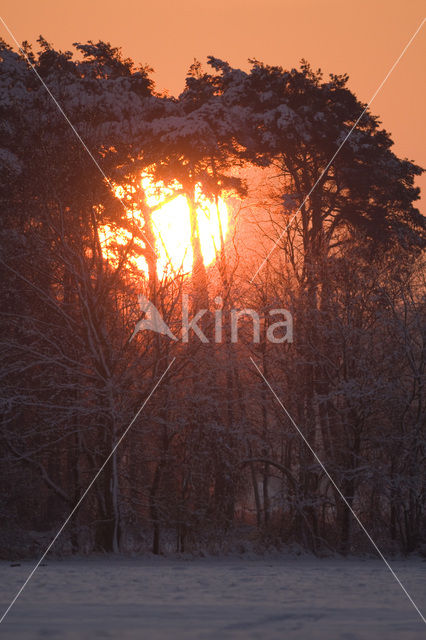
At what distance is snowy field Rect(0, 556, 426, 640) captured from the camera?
22.4 ft

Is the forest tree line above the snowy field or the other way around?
above

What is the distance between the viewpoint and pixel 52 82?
19.3 m

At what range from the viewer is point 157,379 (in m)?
17.0

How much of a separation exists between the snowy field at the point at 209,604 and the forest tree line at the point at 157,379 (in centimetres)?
420

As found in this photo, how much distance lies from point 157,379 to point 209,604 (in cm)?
892

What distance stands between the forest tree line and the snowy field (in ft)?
13.8

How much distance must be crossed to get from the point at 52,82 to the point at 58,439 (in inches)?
328

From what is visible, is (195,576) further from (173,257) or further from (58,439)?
(173,257)

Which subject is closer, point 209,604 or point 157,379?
point 209,604

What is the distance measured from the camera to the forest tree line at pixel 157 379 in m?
17.0

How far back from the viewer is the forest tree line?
17.0 meters

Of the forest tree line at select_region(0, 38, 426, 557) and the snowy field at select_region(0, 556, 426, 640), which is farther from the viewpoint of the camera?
the forest tree line at select_region(0, 38, 426, 557)

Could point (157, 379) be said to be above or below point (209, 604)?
above

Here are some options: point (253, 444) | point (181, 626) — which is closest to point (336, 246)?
point (253, 444)
